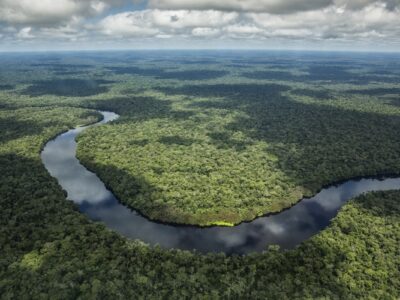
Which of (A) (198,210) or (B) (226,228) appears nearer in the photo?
(B) (226,228)

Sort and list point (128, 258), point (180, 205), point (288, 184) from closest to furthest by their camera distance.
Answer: point (128, 258) < point (180, 205) < point (288, 184)

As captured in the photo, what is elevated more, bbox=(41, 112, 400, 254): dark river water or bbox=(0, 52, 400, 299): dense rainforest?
bbox=(0, 52, 400, 299): dense rainforest

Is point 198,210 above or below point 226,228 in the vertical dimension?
above

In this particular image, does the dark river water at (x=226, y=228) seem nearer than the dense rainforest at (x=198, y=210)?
No

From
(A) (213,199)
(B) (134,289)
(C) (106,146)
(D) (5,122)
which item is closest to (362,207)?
(A) (213,199)

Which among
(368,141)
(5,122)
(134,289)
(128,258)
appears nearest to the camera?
(134,289)

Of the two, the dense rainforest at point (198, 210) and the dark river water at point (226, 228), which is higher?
the dense rainforest at point (198, 210)

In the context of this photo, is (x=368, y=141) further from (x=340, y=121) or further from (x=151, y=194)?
(x=151, y=194)

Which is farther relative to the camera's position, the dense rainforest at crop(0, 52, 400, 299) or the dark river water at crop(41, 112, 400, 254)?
the dark river water at crop(41, 112, 400, 254)
